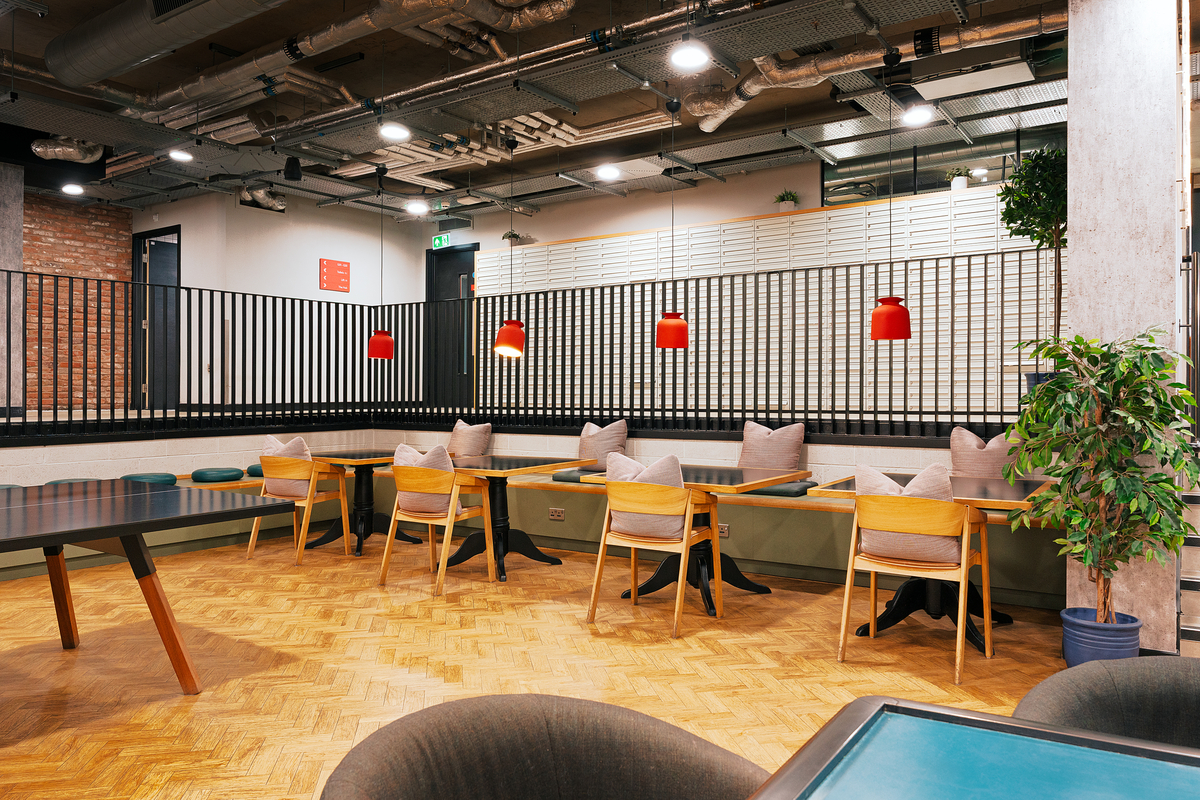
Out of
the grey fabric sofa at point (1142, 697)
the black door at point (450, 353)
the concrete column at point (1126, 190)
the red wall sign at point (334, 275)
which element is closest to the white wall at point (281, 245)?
the red wall sign at point (334, 275)

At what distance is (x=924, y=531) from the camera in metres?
3.76

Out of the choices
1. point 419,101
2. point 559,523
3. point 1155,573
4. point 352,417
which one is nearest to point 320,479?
point 352,417

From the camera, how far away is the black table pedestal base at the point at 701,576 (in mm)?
4791

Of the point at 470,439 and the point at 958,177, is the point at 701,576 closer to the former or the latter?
the point at 470,439

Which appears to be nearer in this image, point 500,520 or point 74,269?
point 500,520

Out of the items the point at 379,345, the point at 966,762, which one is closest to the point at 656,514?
the point at 966,762

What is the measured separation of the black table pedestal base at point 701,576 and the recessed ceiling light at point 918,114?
4.18 meters

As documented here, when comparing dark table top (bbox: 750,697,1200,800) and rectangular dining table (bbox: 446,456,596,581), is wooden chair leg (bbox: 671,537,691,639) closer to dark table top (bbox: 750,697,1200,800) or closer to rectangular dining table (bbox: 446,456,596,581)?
rectangular dining table (bbox: 446,456,596,581)

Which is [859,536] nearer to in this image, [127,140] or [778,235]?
[778,235]

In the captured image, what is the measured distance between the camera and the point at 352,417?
8.97 meters

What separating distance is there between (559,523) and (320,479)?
239 centimetres

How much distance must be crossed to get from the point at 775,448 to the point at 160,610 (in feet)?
14.8

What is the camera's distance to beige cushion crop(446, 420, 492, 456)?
26.2 feet

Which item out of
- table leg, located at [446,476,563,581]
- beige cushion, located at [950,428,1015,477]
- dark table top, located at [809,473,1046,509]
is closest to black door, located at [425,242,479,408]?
table leg, located at [446,476,563,581]
